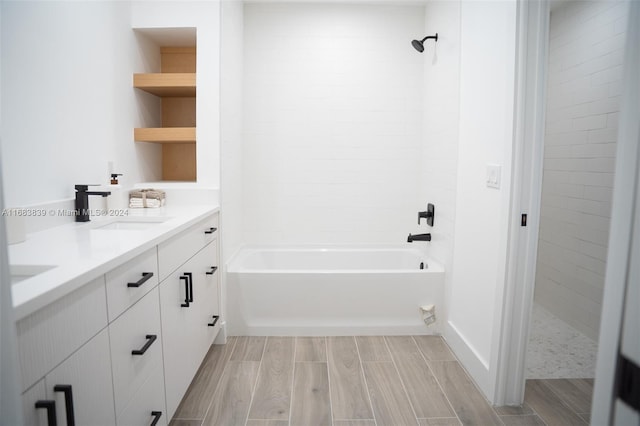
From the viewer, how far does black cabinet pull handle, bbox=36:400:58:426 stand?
0.84 meters

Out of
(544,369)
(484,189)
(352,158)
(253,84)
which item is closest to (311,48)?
(253,84)

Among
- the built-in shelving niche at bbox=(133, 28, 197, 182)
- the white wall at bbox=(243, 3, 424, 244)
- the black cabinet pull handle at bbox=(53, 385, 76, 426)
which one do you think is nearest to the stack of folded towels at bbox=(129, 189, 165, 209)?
the built-in shelving niche at bbox=(133, 28, 197, 182)

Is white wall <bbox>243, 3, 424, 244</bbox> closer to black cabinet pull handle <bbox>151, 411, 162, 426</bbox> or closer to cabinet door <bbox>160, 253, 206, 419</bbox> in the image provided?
cabinet door <bbox>160, 253, 206, 419</bbox>

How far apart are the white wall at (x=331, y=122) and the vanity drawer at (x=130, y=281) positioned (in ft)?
6.74

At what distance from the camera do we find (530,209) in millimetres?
1876

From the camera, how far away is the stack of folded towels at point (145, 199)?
2398 mm

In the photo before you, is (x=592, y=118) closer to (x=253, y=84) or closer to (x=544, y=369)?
(x=544, y=369)

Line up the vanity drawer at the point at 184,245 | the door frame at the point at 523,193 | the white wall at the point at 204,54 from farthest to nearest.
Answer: the white wall at the point at 204,54
the door frame at the point at 523,193
the vanity drawer at the point at 184,245

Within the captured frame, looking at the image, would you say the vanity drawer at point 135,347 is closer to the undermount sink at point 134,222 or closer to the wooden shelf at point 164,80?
the undermount sink at point 134,222

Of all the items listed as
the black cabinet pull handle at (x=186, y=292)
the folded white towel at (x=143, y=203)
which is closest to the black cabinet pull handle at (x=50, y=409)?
the black cabinet pull handle at (x=186, y=292)

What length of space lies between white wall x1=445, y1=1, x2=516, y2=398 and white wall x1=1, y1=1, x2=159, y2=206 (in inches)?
85.1

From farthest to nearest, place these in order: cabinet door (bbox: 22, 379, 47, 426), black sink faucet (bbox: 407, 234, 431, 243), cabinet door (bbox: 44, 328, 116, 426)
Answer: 1. black sink faucet (bbox: 407, 234, 431, 243)
2. cabinet door (bbox: 44, 328, 116, 426)
3. cabinet door (bbox: 22, 379, 47, 426)

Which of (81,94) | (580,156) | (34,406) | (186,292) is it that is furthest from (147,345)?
(580,156)

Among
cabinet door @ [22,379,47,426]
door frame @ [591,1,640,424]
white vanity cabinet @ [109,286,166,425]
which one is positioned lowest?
white vanity cabinet @ [109,286,166,425]
